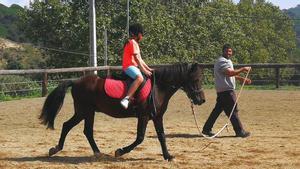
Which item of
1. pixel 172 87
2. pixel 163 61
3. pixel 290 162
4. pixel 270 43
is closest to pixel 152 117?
pixel 172 87

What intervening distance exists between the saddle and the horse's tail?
0.64 m

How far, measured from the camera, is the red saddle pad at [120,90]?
7204 millimetres

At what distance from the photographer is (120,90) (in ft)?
23.7

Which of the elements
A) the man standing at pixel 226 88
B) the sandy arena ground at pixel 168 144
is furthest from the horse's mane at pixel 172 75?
the man standing at pixel 226 88

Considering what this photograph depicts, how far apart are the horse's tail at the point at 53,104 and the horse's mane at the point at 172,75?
1.30 m

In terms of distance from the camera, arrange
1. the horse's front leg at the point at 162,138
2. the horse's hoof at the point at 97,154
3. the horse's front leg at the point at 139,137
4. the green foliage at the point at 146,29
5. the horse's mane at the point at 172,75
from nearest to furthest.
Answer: the horse's front leg at the point at 162,138 → the horse's front leg at the point at 139,137 → the horse's hoof at the point at 97,154 → the horse's mane at the point at 172,75 → the green foliage at the point at 146,29

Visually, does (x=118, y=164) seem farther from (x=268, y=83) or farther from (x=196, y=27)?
(x=196, y=27)

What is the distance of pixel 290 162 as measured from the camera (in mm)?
6910

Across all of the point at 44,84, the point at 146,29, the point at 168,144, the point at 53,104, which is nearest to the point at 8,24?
the point at 146,29

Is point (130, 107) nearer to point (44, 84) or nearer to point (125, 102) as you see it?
point (125, 102)

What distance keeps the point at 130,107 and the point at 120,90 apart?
0.28m

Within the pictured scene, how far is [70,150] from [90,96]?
3.54ft

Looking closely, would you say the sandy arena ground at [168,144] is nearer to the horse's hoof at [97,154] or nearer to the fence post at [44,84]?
the horse's hoof at [97,154]

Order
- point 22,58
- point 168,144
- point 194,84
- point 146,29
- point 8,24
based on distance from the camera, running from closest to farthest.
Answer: point 194,84 < point 168,144 < point 146,29 < point 22,58 < point 8,24
